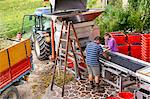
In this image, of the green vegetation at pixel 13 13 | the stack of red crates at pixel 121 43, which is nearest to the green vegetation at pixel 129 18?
the stack of red crates at pixel 121 43

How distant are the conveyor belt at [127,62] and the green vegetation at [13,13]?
8.09 metres

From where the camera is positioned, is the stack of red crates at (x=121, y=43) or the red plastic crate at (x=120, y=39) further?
the red plastic crate at (x=120, y=39)

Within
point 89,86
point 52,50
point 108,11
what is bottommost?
point 89,86

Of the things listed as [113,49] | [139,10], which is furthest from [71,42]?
[139,10]

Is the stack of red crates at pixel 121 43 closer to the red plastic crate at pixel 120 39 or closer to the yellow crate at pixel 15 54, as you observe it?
the red plastic crate at pixel 120 39

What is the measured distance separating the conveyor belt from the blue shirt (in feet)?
1.82

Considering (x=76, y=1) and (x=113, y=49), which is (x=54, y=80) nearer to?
(x=113, y=49)

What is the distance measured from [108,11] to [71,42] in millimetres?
5207

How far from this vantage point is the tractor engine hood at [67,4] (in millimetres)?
9812

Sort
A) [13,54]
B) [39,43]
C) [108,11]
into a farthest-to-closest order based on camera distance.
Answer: [108,11], [39,43], [13,54]

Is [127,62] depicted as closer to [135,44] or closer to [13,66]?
[135,44]

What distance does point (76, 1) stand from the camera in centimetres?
1069

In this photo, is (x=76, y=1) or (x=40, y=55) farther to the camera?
(x=40, y=55)

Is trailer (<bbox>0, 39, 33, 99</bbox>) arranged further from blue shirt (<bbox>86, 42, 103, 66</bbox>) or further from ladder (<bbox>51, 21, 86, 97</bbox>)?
blue shirt (<bbox>86, 42, 103, 66</bbox>)
